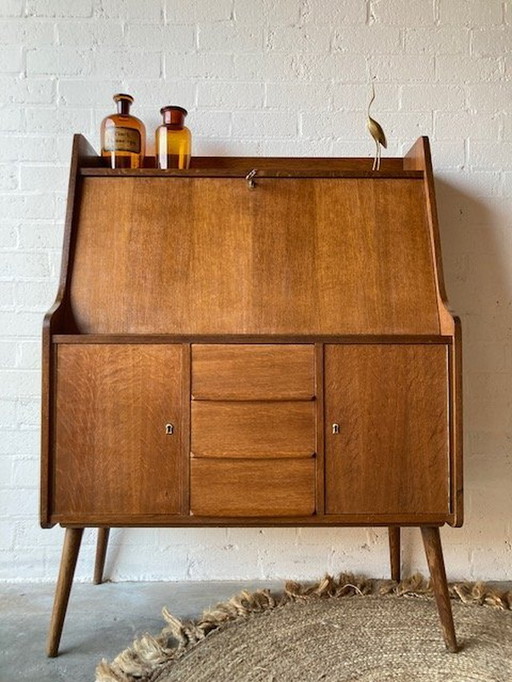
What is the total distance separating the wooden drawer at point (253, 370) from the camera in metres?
1.11

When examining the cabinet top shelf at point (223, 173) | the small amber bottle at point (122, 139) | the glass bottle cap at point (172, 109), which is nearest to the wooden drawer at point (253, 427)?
the cabinet top shelf at point (223, 173)

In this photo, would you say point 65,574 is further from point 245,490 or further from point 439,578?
point 439,578

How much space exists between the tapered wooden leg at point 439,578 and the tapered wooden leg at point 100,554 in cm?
81

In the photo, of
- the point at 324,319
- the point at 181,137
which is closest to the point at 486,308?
the point at 324,319

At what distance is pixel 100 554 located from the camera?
1.44 meters

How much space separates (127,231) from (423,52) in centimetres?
96

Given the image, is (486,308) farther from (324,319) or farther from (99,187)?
(99,187)

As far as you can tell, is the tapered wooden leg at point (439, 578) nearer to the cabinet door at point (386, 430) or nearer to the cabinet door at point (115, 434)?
the cabinet door at point (386, 430)

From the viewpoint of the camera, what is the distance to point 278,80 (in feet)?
4.88

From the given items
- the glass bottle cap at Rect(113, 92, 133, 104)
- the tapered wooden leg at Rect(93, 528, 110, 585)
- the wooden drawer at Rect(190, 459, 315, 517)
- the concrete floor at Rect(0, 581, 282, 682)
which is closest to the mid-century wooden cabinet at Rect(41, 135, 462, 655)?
the wooden drawer at Rect(190, 459, 315, 517)

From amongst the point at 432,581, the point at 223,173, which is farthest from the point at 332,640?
the point at 223,173

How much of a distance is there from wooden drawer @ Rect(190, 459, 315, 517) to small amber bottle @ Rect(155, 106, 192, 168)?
0.73 meters

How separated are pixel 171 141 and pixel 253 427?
735mm

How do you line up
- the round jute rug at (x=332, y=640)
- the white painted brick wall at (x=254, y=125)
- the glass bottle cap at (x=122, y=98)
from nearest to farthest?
1. the round jute rug at (x=332, y=640)
2. the glass bottle cap at (x=122, y=98)
3. the white painted brick wall at (x=254, y=125)
